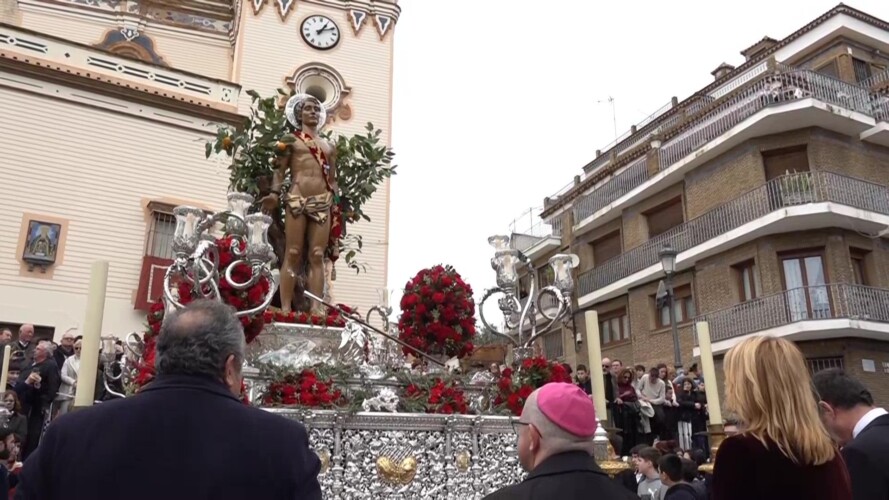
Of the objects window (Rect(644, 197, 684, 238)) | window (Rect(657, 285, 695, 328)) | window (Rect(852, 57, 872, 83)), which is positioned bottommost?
window (Rect(657, 285, 695, 328))

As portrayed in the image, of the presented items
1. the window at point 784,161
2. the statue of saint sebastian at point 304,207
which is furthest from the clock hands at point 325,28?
the statue of saint sebastian at point 304,207

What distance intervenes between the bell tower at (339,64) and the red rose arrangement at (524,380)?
1343cm

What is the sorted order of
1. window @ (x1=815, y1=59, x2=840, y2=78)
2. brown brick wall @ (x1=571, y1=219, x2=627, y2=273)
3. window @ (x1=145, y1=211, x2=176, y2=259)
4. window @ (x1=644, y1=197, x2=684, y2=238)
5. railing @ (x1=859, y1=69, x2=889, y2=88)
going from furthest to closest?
brown brick wall @ (x1=571, y1=219, x2=627, y2=273) → window @ (x1=644, y1=197, x2=684, y2=238) → window @ (x1=815, y1=59, x2=840, y2=78) → railing @ (x1=859, y1=69, x2=889, y2=88) → window @ (x1=145, y1=211, x2=176, y2=259)

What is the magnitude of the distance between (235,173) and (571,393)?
554 centimetres

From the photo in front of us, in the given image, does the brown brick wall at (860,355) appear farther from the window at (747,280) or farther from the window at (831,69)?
the window at (831,69)

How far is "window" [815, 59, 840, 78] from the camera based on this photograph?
19.9m

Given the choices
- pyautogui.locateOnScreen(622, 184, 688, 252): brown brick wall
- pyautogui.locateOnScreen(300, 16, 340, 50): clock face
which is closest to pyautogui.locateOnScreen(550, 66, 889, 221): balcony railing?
pyautogui.locateOnScreen(622, 184, 688, 252): brown brick wall

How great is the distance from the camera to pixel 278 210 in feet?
22.1

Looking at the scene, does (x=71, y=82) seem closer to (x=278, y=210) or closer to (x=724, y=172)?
(x=278, y=210)

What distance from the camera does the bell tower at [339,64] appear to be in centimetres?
1877

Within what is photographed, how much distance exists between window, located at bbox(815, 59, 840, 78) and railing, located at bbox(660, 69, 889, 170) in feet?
4.37

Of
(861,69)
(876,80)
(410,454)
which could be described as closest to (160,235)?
(410,454)

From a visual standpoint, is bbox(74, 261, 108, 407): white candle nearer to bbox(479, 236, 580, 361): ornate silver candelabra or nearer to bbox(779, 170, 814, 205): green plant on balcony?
bbox(479, 236, 580, 361): ornate silver candelabra

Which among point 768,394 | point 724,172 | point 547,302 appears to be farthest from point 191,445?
point 724,172
